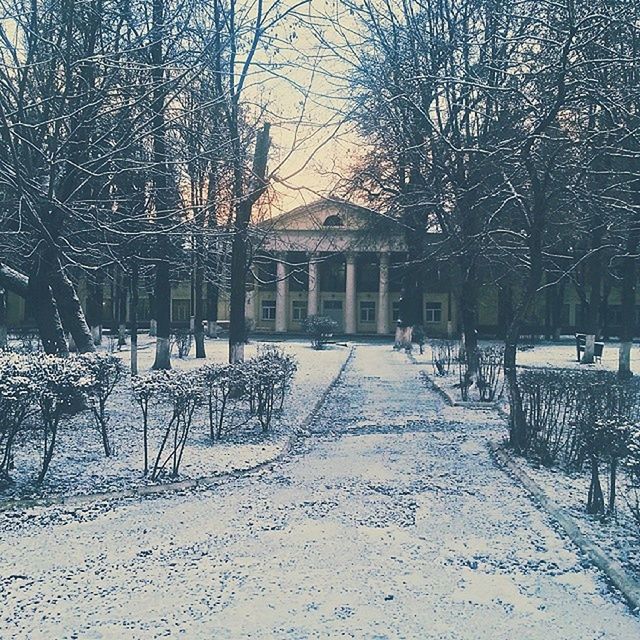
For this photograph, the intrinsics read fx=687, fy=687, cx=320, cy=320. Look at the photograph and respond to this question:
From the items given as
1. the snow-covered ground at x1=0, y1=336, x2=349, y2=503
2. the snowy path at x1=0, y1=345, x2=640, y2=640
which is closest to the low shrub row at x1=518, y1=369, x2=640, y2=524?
the snowy path at x1=0, y1=345, x2=640, y2=640

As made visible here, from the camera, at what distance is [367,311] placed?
51.3 meters

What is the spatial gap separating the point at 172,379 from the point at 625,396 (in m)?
6.10

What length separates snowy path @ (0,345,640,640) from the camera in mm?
3791

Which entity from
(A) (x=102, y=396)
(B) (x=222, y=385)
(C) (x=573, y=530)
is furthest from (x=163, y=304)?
(C) (x=573, y=530)

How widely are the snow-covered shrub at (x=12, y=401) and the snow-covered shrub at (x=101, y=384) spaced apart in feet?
3.93

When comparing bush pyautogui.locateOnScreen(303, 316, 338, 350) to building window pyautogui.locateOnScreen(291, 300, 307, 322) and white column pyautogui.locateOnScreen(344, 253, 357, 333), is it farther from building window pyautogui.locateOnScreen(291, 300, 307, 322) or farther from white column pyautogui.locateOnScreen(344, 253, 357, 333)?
building window pyautogui.locateOnScreen(291, 300, 307, 322)

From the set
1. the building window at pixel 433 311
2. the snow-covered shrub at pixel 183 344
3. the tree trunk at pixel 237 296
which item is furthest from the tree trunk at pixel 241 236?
the building window at pixel 433 311

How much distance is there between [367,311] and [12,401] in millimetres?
45581

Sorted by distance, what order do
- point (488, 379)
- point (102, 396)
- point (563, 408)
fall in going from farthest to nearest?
1. point (488, 379)
2. point (563, 408)
3. point (102, 396)

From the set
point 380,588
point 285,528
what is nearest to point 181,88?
point 285,528

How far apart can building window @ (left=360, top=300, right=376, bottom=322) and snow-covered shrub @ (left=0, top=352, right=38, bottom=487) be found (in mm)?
44757

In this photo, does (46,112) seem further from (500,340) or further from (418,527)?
(500,340)

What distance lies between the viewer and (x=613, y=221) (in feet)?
41.5

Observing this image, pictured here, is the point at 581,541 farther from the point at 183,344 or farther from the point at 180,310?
the point at 180,310
